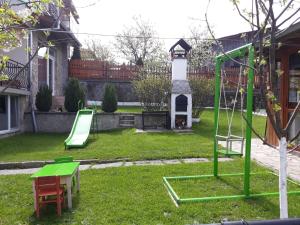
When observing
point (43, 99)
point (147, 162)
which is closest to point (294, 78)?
point (147, 162)

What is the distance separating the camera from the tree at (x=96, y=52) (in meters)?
37.7

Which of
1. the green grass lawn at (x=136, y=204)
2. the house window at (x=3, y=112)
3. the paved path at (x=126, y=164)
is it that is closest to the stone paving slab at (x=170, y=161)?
the paved path at (x=126, y=164)

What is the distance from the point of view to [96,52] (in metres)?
39.2

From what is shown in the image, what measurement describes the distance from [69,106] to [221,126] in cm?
695

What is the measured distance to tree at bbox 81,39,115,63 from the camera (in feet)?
124

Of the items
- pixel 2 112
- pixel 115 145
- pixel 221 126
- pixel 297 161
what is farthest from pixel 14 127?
pixel 297 161

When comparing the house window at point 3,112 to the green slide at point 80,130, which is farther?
the house window at point 3,112

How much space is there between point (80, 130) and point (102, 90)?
11.1m

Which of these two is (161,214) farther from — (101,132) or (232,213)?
(101,132)

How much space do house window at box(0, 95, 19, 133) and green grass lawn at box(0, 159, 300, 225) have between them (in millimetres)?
6656

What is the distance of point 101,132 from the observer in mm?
14242

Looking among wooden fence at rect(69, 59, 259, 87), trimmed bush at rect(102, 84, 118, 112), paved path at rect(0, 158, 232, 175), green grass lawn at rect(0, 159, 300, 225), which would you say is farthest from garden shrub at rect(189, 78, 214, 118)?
green grass lawn at rect(0, 159, 300, 225)

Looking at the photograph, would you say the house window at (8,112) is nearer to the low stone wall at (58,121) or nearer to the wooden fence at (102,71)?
the low stone wall at (58,121)

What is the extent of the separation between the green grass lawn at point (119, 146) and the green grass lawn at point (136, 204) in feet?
6.59
